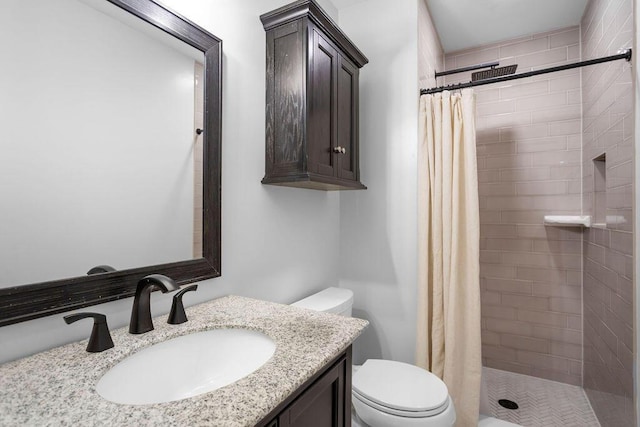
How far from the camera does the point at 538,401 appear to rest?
86.0 inches

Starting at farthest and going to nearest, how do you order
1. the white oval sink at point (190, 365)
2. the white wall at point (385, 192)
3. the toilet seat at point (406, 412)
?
the white wall at point (385, 192)
the toilet seat at point (406, 412)
the white oval sink at point (190, 365)

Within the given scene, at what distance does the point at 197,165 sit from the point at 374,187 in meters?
1.21

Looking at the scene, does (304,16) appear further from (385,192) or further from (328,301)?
(328,301)

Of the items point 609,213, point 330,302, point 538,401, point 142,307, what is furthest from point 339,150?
point 538,401

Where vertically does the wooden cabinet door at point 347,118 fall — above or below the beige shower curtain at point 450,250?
above

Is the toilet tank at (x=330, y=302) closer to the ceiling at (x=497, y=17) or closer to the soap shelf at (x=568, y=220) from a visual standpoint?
the soap shelf at (x=568, y=220)

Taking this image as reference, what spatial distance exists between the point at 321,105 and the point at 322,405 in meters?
1.23

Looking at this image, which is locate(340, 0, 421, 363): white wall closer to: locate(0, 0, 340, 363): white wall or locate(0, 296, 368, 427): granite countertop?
locate(0, 0, 340, 363): white wall

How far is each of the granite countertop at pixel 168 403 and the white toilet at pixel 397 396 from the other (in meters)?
0.55

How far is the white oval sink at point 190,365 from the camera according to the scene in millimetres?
808

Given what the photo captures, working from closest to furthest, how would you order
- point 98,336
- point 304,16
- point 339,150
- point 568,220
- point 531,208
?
point 98,336
point 304,16
point 339,150
point 568,220
point 531,208

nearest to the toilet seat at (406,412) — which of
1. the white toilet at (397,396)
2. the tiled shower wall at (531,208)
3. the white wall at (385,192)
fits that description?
the white toilet at (397,396)

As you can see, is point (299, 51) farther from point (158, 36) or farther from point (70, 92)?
point (70, 92)

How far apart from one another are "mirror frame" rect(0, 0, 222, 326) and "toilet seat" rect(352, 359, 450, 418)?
0.85m
